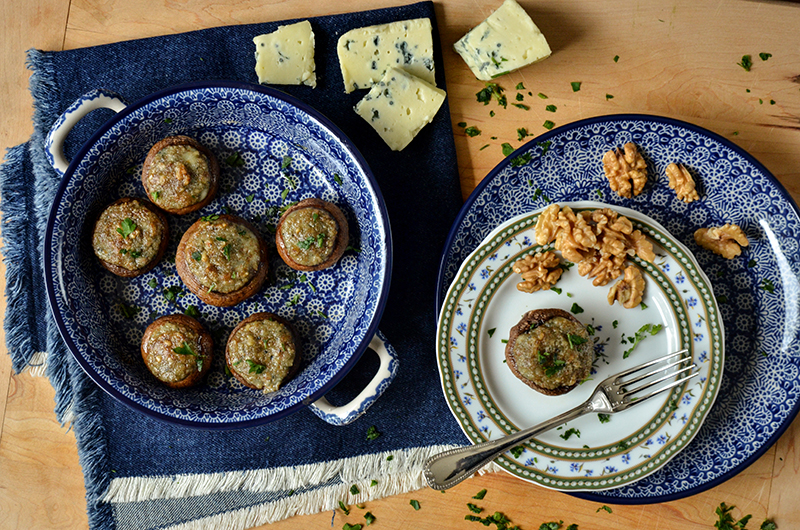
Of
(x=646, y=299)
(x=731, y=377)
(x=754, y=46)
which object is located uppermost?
(x=754, y=46)

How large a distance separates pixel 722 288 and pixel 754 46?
0.97m

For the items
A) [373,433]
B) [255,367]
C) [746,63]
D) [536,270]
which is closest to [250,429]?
[255,367]

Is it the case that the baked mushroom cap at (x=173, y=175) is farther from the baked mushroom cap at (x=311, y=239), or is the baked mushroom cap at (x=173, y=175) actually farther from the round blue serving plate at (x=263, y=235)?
the baked mushroom cap at (x=311, y=239)

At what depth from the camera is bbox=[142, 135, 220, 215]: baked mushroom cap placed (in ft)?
6.68

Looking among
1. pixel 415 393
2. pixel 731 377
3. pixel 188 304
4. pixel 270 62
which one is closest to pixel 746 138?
pixel 731 377

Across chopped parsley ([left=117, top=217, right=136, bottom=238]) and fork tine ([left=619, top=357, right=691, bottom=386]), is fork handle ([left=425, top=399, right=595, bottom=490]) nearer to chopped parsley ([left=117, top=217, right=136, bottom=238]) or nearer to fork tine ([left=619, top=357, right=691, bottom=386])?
fork tine ([left=619, top=357, right=691, bottom=386])

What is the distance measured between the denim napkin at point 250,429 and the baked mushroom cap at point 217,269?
0.52 meters

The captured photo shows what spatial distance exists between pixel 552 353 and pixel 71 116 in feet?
6.25

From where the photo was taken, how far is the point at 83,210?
6.70 ft

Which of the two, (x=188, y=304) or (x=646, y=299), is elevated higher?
(x=646, y=299)

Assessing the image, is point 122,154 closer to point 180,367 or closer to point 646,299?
point 180,367

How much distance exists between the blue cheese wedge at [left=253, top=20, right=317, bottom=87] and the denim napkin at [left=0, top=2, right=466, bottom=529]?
2.0 inches

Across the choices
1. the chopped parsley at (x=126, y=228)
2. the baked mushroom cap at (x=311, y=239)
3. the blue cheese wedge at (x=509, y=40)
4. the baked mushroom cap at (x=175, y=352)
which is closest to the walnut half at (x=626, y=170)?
the blue cheese wedge at (x=509, y=40)

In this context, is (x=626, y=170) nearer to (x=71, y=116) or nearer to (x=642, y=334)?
(x=642, y=334)
